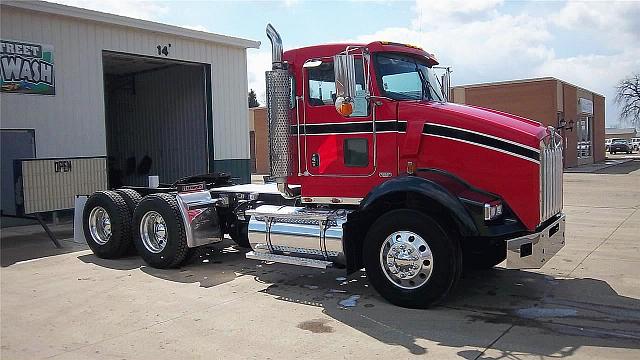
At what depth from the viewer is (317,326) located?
227 inches

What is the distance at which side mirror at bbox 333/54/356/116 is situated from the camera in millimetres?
6219

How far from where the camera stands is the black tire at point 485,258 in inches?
278

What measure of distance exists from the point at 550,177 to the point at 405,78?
6.65ft

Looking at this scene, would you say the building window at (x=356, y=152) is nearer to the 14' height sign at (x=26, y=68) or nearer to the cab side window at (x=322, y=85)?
the cab side window at (x=322, y=85)

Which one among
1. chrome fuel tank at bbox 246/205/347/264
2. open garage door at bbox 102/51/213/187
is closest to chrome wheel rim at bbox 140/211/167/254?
chrome fuel tank at bbox 246/205/347/264

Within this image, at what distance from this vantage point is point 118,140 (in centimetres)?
2272

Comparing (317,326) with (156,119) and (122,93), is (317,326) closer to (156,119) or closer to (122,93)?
(156,119)

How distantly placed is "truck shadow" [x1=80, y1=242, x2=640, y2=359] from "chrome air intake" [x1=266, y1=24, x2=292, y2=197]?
1.67 metres

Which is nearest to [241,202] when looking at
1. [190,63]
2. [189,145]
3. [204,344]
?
[204,344]

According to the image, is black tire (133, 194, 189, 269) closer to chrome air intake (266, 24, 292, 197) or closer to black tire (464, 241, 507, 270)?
chrome air intake (266, 24, 292, 197)

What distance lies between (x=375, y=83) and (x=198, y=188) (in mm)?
3723

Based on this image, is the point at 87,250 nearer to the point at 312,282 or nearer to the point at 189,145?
the point at 312,282

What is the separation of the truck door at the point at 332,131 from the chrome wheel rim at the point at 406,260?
3.07 ft

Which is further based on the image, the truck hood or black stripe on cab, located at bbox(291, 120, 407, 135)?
black stripe on cab, located at bbox(291, 120, 407, 135)
